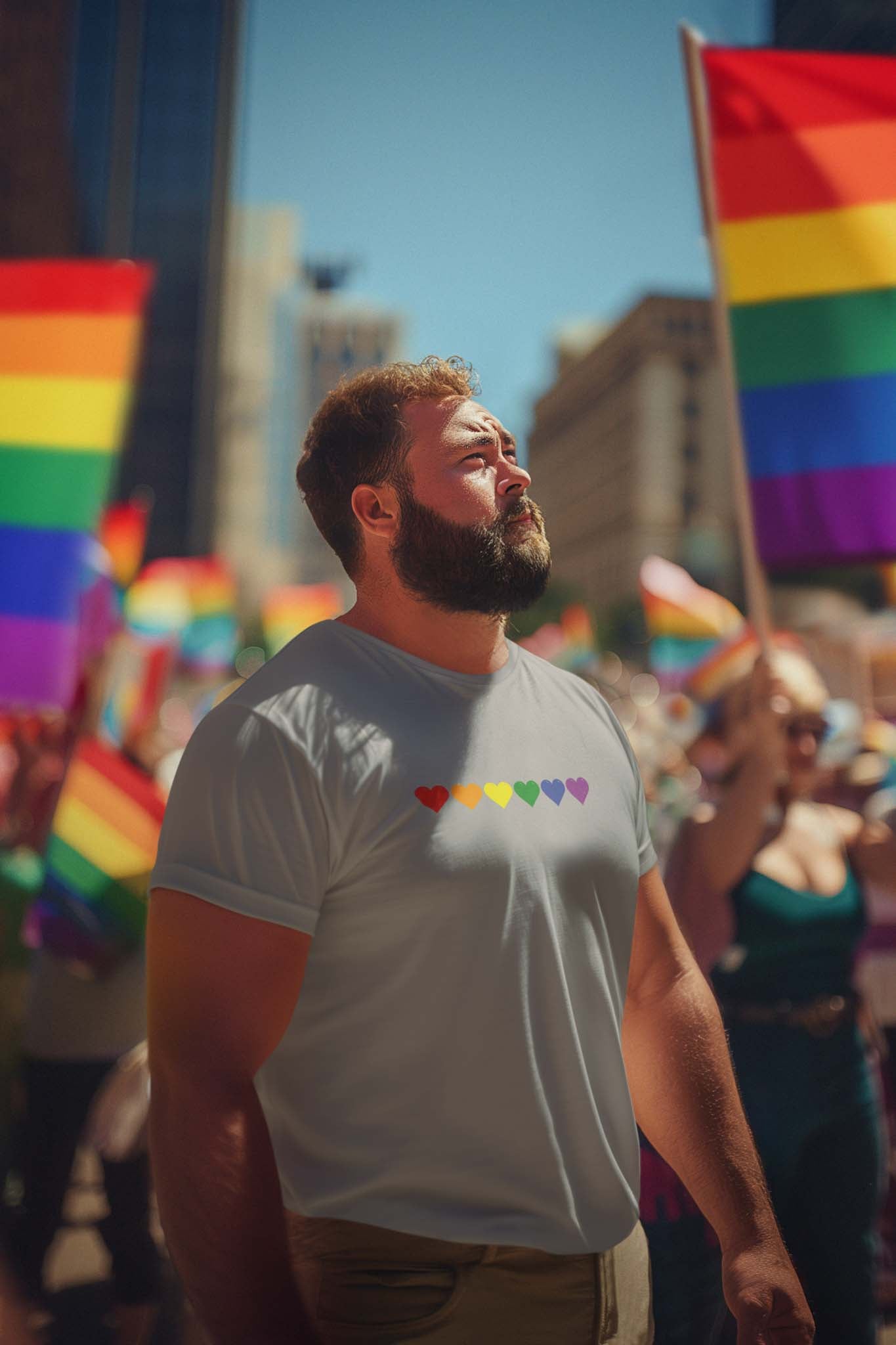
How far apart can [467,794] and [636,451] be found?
73679mm

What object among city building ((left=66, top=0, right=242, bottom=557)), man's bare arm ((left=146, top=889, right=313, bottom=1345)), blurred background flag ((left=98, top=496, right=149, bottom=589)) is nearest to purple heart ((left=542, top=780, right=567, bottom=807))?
man's bare arm ((left=146, top=889, right=313, bottom=1345))

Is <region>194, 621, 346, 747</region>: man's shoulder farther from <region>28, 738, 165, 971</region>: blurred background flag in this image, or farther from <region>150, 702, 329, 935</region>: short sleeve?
<region>28, 738, 165, 971</region>: blurred background flag

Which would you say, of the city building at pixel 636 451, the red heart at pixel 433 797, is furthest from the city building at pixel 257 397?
the red heart at pixel 433 797

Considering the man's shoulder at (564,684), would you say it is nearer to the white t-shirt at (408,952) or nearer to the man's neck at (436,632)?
the man's neck at (436,632)

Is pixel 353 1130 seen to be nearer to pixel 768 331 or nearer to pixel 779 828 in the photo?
pixel 779 828

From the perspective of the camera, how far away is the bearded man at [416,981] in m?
1.39

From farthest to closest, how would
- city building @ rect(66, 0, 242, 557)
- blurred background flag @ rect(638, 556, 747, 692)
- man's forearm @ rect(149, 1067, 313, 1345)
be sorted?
1. city building @ rect(66, 0, 242, 557)
2. blurred background flag @ rect(638, 556, 747, 692)
3. man's forearm @ rect(149, 1067, 313, 1345)

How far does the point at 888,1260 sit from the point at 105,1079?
240cm

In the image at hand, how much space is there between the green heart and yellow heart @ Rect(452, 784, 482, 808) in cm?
6

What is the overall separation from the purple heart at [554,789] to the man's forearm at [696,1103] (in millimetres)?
378

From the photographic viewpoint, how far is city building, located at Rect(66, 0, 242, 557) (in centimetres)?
9331

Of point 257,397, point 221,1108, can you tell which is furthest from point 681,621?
point 257,397

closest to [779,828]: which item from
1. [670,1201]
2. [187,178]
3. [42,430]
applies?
[670,1201]

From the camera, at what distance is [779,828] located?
10.7ft
